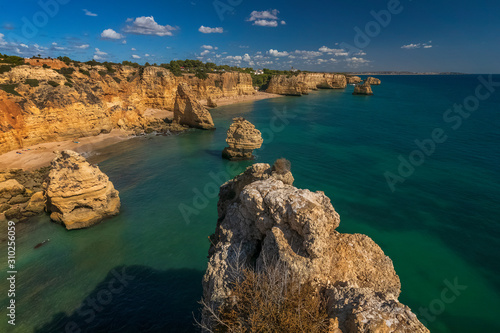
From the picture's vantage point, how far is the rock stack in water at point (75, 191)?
59.5ft

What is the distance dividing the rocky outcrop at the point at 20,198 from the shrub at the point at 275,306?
23019 millimetres

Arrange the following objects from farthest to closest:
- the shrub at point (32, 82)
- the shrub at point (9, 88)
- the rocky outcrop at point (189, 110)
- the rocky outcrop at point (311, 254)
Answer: the rocky outcrop at point (189, 110), the shrub at point (32, 82), the shrub at point (9, 88), the rocky outcrop at point (311, 254)

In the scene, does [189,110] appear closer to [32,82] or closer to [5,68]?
[32,82]

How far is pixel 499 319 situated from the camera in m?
12.3

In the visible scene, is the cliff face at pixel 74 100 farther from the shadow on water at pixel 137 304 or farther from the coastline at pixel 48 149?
the shadow on water at pixel 137 304

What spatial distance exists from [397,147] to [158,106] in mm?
54058

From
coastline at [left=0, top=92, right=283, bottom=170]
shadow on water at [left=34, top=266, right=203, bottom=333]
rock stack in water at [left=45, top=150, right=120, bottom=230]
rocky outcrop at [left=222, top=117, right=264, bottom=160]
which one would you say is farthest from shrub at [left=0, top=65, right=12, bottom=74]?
shadow on water at [left=34, top=266, right=203, bottom=333]

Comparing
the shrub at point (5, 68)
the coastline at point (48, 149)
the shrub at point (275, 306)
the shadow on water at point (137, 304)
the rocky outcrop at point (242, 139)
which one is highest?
the shrub at point (5, 68)

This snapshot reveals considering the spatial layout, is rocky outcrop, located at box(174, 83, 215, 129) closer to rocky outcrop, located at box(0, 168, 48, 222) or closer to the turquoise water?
the turquoise water

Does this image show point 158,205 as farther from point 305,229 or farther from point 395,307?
point 395,307

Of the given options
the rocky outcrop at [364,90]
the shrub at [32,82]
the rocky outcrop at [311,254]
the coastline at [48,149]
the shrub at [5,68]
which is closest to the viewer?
the rocky outcrop at [311,254]

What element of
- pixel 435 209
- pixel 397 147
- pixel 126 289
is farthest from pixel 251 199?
pixel 397 147

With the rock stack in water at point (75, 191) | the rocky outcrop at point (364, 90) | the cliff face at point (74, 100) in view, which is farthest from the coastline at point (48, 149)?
the rocky outcrop at point (364, 90)

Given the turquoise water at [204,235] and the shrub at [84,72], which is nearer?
the turquoise water at [204,235]
